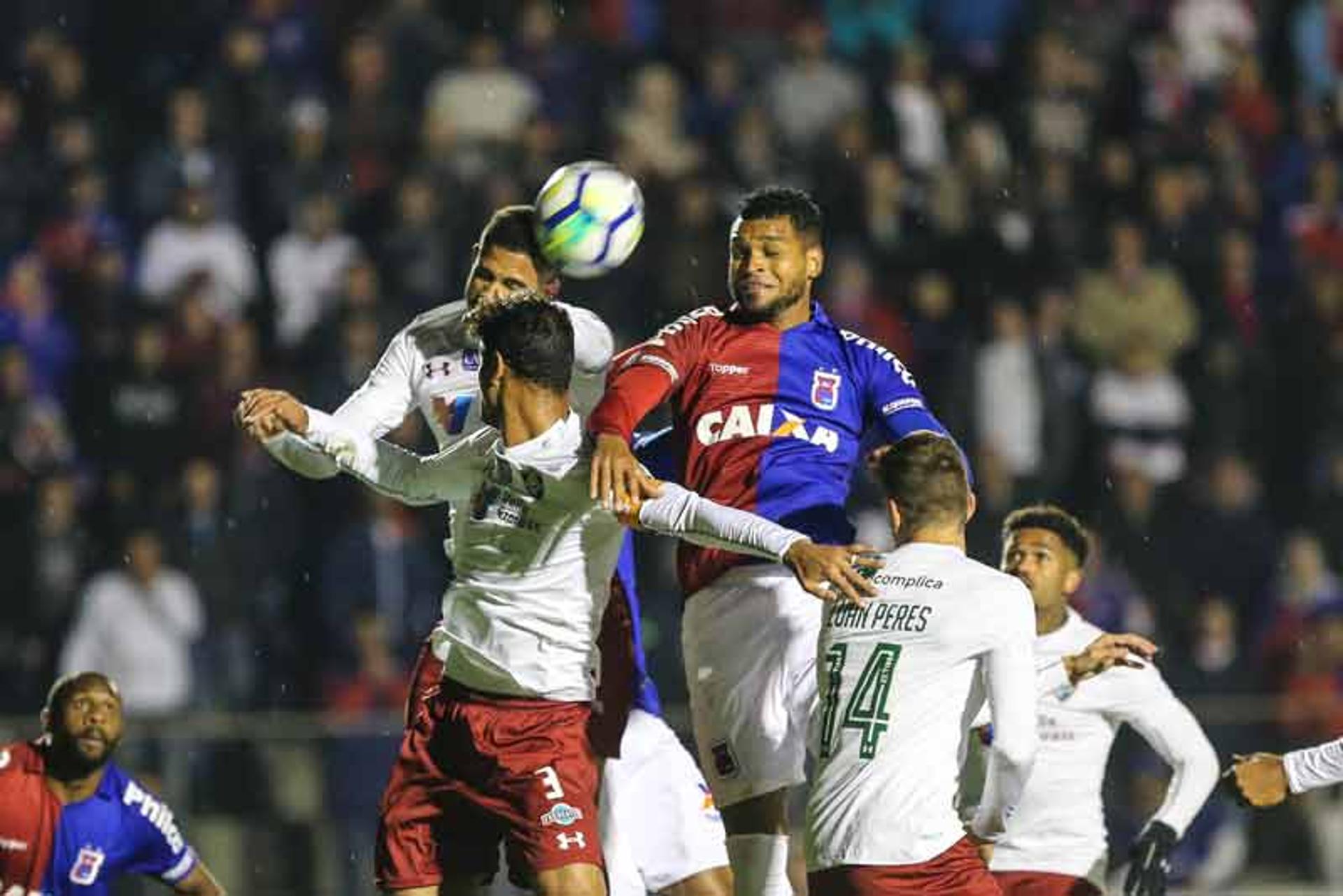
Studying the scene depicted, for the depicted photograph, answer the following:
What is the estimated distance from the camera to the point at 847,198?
16.0 metres

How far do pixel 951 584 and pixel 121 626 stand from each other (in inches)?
290

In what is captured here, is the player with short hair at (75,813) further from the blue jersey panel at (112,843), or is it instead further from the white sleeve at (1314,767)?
the white sleeve at (1314,767)

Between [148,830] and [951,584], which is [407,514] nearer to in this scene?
[148,830]

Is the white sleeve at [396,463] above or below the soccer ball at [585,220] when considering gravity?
below

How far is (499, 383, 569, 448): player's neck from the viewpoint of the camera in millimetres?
7766

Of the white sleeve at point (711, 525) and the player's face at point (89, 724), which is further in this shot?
the player's face at point (89, 724)

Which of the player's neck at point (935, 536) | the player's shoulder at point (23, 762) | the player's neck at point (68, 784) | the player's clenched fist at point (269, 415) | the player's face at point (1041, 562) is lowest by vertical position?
the player's neck at point (68, 784)

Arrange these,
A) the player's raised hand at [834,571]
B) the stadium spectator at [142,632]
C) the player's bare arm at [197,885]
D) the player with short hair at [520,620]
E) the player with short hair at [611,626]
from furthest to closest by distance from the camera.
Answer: the stadium spectator at [142,632] → the player's bare arm at [197,885] → the player with short hair at [611,626] → the player with short hair at [520,620] → the player's raised hand at [834,571]

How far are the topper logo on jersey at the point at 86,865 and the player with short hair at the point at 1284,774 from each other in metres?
3.89

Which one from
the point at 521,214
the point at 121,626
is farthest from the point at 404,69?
the point at 521,214

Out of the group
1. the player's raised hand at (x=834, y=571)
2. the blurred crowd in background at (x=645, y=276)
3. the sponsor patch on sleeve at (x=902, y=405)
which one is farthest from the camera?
the blurred crowd in background at (x=645, y=276)

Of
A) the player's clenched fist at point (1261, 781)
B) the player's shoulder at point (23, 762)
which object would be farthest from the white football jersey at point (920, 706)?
the player's shoulder at point (23, 762)

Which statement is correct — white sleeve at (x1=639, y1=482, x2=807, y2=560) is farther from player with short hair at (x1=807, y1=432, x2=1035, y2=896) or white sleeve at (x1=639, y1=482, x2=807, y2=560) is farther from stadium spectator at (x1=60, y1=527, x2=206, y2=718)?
stadium spectator at (x1=60, y1=527, x2=206, y2=718)

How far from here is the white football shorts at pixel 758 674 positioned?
8414mm
